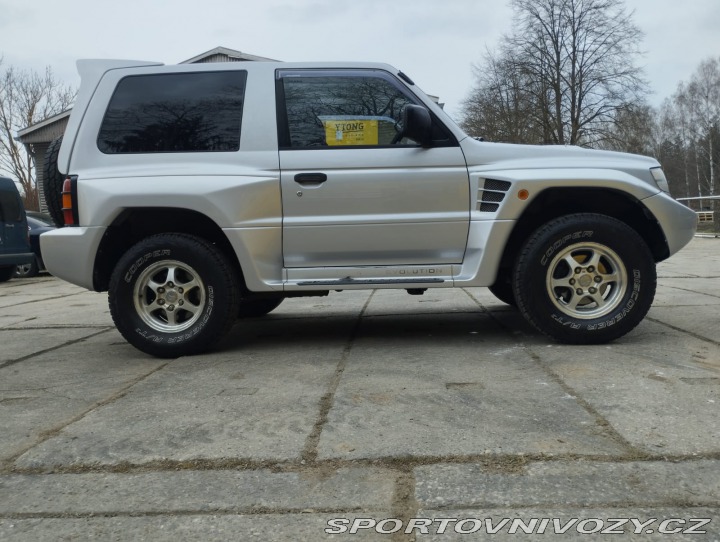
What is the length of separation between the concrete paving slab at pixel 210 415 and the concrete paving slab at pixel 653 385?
130 centimetres

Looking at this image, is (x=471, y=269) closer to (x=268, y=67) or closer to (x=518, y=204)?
(x=518, y=204)

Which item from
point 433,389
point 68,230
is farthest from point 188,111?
point 433,389

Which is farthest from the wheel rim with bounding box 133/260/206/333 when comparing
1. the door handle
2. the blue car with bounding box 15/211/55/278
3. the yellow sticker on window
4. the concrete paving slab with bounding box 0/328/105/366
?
the blue car with bounding box 15/211/55/278

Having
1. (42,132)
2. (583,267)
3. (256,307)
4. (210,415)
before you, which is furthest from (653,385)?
(42,132)

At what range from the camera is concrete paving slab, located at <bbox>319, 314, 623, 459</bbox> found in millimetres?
2439

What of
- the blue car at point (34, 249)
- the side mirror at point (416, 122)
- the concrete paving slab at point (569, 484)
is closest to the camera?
the concrete paving slab at point (569, 484)

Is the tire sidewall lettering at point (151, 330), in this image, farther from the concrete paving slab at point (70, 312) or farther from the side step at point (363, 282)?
the concrete paving slab at point (70, 312)

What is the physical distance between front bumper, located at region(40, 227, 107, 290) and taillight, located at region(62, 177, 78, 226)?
0.07 m

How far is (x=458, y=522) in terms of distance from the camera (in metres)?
1.88

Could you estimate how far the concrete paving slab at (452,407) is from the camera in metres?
2.44

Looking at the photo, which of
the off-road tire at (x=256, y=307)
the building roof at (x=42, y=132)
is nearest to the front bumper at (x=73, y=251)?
the off-road tire at (x=256, y=307)

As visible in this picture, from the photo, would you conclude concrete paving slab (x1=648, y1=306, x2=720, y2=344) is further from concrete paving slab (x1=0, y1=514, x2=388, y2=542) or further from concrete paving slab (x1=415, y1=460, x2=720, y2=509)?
concrete paving slab (x1=0, y1=514, x2=388, y2=542)

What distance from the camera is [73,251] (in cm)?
420

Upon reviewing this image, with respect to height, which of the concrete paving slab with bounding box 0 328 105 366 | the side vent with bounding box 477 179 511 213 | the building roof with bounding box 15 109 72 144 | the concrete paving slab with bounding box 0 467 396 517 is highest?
the building roof with bounding box 15 109 72 144
